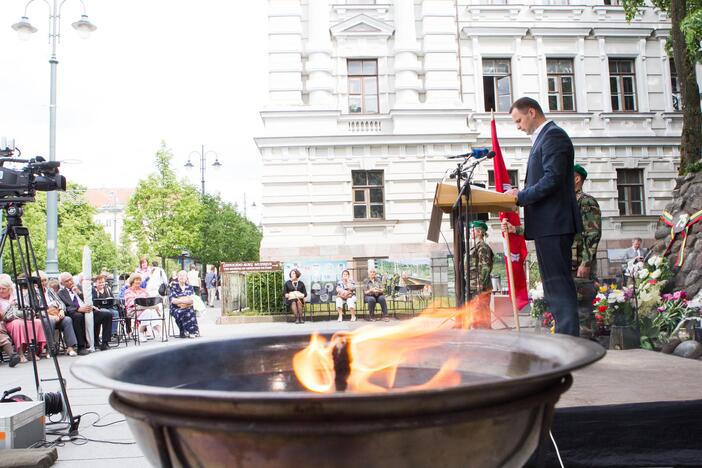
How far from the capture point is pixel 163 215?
33.1 meters

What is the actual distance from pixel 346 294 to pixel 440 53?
990 centimetres

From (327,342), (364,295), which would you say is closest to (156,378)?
(327,342)

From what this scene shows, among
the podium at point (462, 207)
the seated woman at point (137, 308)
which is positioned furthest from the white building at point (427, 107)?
the podium at point (462, 207)

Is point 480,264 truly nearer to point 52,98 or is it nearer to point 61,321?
point 61,321

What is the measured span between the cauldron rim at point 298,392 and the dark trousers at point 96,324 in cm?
980

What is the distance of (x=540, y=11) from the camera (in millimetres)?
21219

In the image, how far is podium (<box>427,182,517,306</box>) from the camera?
4.40 meters

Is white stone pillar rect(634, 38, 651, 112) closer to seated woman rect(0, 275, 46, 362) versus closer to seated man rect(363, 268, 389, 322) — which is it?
seated man rect(363, 268, 389, 322)

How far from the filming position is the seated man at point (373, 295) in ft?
50.6

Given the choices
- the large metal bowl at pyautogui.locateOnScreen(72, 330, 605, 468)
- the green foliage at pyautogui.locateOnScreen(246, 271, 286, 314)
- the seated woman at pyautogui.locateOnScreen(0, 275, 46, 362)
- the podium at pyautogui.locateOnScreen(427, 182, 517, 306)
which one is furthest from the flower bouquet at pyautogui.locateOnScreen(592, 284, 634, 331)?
the green foliage at pyautogui.locateOnScreen(246, 271, 286, 314)

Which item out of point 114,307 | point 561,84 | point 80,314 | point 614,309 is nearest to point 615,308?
point 614,309

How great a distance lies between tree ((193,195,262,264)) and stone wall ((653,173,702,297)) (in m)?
29.5

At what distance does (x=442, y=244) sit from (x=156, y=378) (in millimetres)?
17669

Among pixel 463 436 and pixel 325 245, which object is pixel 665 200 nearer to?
pixel 325 245
